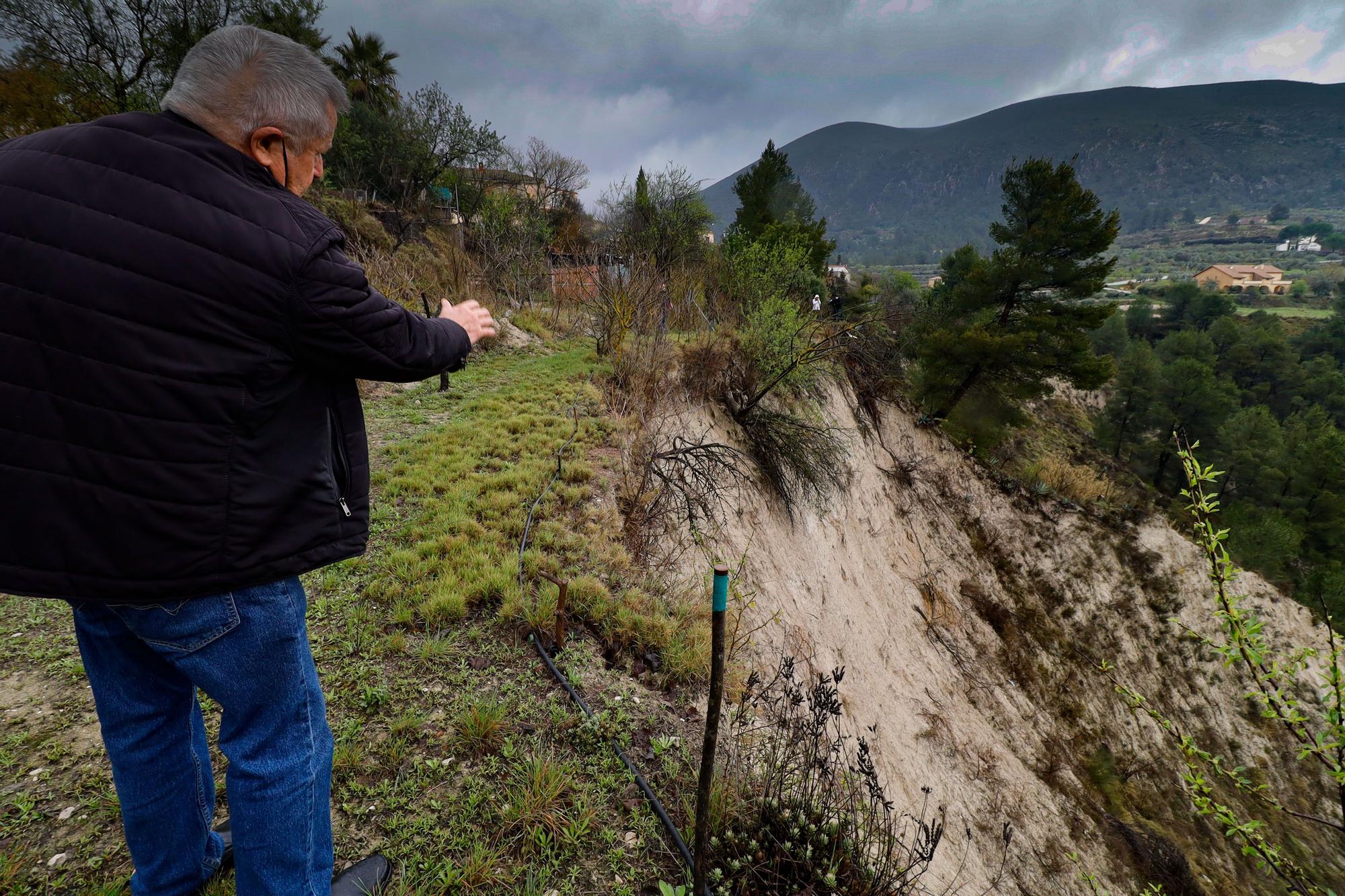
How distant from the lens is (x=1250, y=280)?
79375 millimetres

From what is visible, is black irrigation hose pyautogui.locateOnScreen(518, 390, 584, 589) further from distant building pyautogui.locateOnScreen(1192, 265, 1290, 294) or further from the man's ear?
distant building pyautogui.locateOnScreen(1192, 265, 1290, 294)

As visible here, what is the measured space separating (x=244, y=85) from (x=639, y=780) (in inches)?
105

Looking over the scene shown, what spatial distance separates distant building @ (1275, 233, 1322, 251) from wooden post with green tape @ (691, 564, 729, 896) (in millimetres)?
193155

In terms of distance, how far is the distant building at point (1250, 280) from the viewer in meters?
76.8

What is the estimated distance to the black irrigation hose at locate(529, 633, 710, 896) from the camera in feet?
6.64

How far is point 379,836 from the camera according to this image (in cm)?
196

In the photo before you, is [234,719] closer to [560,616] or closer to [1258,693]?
[560,616]

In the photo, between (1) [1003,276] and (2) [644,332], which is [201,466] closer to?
(2) [644,332]

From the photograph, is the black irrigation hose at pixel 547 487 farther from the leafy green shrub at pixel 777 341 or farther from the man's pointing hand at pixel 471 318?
the leafy green shrub at pixel 777 341

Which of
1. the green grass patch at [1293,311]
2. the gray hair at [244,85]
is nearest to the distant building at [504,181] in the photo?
the gray hair at [244,85]

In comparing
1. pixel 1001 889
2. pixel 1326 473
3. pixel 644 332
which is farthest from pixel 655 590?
pixel 1326 473

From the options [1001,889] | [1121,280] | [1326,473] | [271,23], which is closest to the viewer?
[1001,889]

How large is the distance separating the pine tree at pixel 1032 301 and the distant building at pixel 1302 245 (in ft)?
574

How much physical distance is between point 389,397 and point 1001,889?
357 inches
